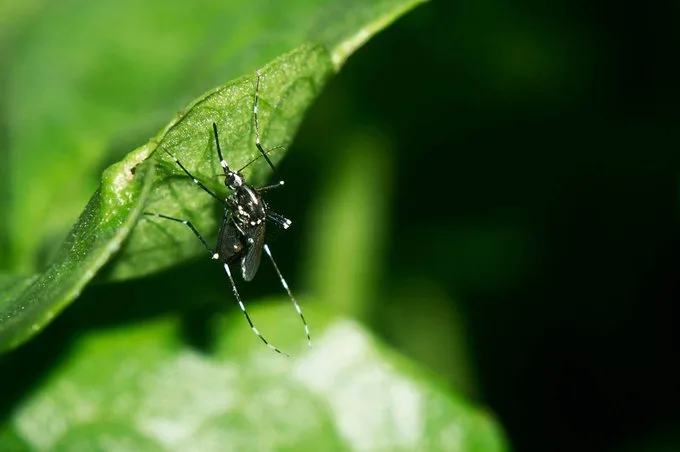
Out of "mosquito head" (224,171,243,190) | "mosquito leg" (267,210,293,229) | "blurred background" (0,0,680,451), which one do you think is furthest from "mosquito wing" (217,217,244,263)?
"blurred background" (0,0,680,451)

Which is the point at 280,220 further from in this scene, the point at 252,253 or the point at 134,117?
the point at 134,117

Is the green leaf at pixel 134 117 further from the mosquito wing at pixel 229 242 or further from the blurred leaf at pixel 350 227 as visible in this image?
the blurred leaf at pixel 350 227

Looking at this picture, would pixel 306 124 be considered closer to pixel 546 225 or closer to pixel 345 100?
pixel 345 100

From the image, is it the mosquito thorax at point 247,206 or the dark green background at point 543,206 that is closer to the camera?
the mosquito thorax at point 247,206

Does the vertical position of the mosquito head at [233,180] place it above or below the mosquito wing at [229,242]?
above

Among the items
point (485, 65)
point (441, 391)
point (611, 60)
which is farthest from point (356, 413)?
point (611, 60)

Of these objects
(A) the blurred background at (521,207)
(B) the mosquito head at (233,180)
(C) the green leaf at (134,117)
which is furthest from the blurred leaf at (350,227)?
(B) the mosquito head at (233,180)

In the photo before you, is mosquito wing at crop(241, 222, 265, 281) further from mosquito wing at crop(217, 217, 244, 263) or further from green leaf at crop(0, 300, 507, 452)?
green leaf at crop(0, 300, 507, 452)
